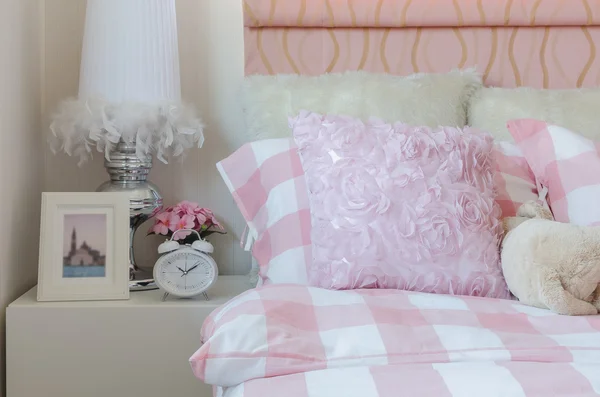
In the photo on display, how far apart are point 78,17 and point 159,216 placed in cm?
69

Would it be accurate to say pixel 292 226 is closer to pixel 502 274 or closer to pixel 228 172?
pixel 228 172

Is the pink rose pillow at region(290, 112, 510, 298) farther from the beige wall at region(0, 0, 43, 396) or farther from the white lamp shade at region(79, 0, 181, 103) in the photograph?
the beige wall at region(0, 0, 43, 396)

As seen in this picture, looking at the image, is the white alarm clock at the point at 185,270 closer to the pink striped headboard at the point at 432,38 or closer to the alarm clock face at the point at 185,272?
the alarm clock face at the point at 185,272

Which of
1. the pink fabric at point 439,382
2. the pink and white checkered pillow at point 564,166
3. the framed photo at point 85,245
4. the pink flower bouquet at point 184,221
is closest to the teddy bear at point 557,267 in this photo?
the pink and white checkered pillow at point 564,166

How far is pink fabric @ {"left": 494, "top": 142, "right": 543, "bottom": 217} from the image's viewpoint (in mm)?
1655

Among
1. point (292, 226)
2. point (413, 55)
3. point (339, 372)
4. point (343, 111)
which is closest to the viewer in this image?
point (339, 372)

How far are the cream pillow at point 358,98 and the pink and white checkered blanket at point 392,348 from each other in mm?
701

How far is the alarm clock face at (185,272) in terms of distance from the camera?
1.77 metres

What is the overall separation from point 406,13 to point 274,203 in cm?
79

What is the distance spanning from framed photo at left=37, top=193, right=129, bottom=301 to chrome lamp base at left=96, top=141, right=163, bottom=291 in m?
0.07

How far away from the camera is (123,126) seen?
1815 millimetres

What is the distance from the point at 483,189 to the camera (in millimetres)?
1547

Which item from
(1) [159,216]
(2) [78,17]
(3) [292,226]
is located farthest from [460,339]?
(2) [78,17]

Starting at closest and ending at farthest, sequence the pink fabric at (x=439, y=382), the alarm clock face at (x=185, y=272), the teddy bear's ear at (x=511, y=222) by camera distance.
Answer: the pink fabric at (x=439, y=382) < the teddy bear's ear at (x=511, y=222) < the alarm clock face at (x=185, y=272)
